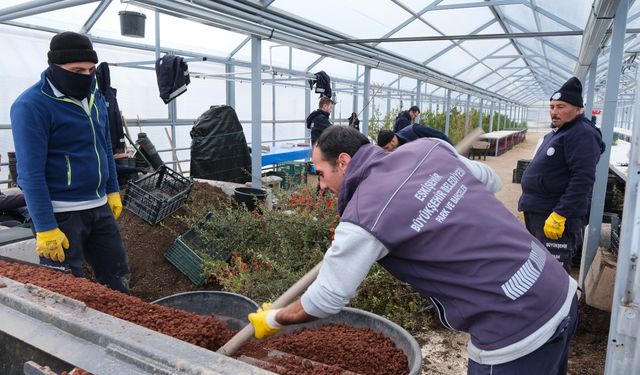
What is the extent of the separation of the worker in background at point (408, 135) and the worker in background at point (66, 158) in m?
2.41

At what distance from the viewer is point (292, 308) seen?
155 centimetres

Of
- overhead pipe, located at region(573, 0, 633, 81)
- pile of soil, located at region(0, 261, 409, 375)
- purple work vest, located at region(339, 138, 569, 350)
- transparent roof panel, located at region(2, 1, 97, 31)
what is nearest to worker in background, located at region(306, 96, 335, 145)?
overhead pipe, located at region(573, 0, 633, 81)

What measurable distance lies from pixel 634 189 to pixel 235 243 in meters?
→ 3.31


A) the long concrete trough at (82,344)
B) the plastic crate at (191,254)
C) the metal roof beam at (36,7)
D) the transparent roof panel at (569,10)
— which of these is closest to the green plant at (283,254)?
the plastic crate at (191,254)

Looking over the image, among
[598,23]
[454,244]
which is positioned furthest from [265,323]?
[598,23]

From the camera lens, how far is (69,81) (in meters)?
2.47

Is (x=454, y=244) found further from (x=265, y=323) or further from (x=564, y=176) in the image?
(x=564, y=176)

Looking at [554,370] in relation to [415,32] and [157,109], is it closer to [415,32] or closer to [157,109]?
[415,32]

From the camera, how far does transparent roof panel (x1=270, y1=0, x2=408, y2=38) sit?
6.10m

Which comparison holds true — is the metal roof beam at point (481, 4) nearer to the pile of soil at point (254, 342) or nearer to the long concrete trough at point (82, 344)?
the pile of soil at point (254, 342)

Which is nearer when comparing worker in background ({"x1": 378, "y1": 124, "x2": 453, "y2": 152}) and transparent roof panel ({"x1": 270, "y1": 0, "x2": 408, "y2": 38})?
worker in background ({"x1": 378, "y1": 124, "x2": 453, "y2": 152})

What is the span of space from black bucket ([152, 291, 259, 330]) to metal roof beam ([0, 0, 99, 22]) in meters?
3.46

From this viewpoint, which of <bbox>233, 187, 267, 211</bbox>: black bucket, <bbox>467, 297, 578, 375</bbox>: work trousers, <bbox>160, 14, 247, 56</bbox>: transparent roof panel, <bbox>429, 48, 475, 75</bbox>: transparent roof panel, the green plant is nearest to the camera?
<bbox>467, 297, 578, 375</bbox>: work trousers

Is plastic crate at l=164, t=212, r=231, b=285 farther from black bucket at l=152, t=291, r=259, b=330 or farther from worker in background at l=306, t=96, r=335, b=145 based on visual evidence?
worker in background at l=306, t=96, r=335, b=145
